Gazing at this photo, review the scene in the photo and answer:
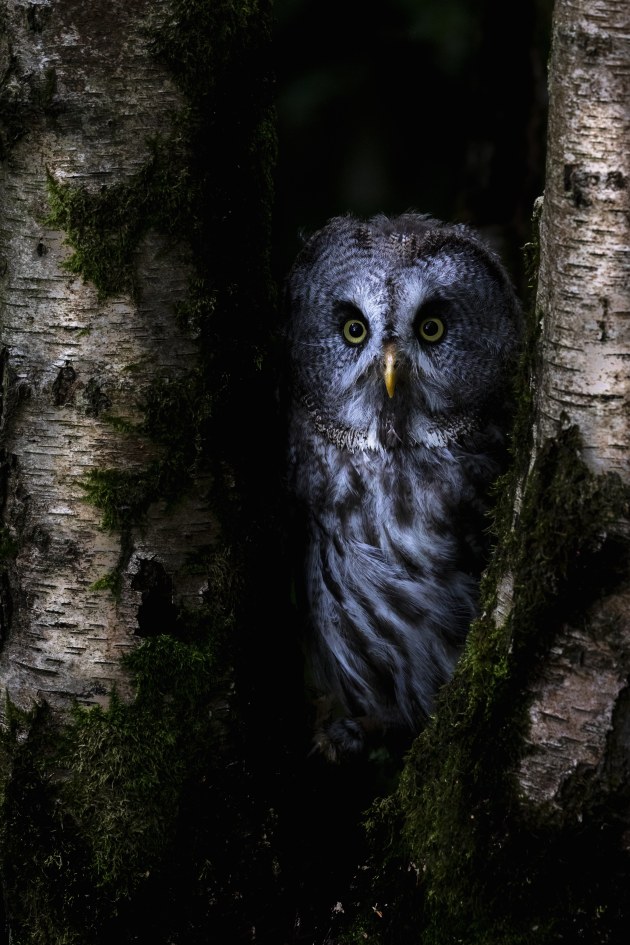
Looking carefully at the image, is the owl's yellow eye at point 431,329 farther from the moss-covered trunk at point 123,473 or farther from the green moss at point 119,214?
the green moss at point 119,214

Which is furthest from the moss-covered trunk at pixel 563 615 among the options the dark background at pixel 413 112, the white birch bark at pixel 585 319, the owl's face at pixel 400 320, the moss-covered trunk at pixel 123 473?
the dark background at pixel 413 112

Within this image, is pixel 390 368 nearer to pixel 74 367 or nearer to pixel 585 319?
pixel 74 367

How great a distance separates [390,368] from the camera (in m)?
2.72

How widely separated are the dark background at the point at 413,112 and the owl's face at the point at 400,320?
97 centimetres

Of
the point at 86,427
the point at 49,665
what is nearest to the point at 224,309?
the point at 86,427

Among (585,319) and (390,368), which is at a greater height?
(585,319)

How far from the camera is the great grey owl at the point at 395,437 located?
9.20 feet

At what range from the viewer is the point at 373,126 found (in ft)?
15.7

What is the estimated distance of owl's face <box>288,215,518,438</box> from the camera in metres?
2.79

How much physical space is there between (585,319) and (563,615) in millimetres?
462

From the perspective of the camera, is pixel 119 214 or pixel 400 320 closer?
pixel 119 214

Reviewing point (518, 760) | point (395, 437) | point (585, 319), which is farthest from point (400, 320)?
point (518, 760)

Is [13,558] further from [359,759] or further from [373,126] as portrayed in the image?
[373,126]

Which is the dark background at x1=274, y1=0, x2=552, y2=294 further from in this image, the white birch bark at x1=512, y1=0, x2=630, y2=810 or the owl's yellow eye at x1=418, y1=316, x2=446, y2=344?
the white birch bark at x1=512, y1=0, x2=630, y2=810
